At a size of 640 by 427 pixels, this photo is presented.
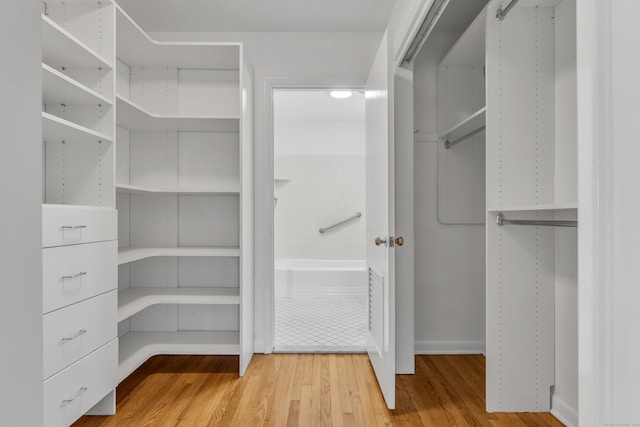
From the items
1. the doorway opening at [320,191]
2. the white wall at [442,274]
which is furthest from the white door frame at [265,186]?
the doorway opening at [320,191]

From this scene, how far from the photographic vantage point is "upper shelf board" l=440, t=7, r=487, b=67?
2172 millimetres

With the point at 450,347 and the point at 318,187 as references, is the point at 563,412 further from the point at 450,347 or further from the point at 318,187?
the point at 318,187

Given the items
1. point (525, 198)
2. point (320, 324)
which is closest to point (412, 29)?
point (525, 198)

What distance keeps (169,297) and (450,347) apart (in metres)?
1.98

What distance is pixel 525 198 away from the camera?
1.92 meters

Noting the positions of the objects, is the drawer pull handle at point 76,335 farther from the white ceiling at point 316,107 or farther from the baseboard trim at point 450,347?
the white ceiling at point 316,107

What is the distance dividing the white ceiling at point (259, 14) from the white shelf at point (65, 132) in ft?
3.61

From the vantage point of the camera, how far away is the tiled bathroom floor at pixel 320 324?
2.90 metres

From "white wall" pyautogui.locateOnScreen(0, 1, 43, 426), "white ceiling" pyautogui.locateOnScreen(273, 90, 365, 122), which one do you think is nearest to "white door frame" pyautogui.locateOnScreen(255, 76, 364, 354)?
"white ceiling" pyautogui.locateOnScreen(273, 90, 365, 122)

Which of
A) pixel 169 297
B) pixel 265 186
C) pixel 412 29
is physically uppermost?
pixel 412 29

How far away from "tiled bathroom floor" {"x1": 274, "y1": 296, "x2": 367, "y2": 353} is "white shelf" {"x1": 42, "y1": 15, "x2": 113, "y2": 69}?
2142mm

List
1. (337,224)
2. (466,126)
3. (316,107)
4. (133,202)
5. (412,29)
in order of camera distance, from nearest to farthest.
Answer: (412,29) → (466,126) → (133,202) → (316,107) → (337,224)

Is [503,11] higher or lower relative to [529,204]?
higher

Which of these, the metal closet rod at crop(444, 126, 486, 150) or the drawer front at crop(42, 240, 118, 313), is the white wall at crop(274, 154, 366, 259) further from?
the drawer front at crop(42, 240, 118, 313)
